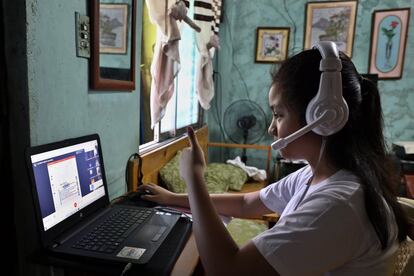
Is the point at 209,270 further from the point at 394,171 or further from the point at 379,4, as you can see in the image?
the point at 379,4

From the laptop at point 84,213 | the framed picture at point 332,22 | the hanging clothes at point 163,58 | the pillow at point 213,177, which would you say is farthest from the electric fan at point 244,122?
the laptop at point 84,213

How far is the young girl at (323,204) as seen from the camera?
23.8 inches

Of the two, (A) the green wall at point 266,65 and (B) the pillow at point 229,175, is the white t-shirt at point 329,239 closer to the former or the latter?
(B) the pillow at point 229,175

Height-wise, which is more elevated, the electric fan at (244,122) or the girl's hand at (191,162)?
the girl's hand at (191,162)

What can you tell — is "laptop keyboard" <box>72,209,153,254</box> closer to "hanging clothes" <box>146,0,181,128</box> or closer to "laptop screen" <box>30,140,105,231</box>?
"laptop screen" <box>30,140,105,231</box>

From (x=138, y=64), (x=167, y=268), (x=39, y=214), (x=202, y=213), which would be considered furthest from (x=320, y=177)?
(x=138, y=64)

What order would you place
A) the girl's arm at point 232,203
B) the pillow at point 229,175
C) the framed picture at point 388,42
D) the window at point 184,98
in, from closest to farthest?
the girl's arm at point 232,203 < the window at point 184,98 < the pillow at point 229,175 < the framed picture at point 388,42

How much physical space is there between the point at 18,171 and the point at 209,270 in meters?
0.58

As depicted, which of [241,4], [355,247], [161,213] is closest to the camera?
[355,247]

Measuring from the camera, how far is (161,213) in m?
1.03

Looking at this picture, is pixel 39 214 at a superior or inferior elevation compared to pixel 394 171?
inferior

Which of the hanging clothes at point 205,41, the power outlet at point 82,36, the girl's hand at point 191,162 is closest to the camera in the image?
the girl's hand at point 191,162

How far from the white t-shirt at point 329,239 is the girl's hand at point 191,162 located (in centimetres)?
24

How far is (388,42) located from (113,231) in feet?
10.5
